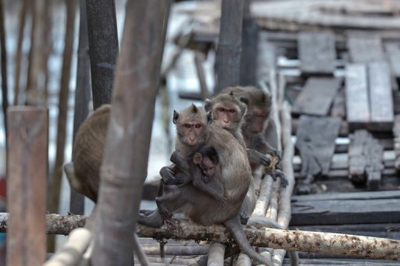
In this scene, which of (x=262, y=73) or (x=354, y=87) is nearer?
(x=354, y=87)

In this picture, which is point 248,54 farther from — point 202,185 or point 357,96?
point 202,185

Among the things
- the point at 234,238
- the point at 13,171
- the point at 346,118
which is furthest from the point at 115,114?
the point at 346,118

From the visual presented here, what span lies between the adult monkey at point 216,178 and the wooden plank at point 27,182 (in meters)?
1.77

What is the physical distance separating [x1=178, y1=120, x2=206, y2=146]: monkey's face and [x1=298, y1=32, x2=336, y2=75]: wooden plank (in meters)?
5.42

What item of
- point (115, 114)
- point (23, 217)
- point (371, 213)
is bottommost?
point (371, 213)

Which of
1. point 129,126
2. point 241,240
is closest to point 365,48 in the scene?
point 241,240

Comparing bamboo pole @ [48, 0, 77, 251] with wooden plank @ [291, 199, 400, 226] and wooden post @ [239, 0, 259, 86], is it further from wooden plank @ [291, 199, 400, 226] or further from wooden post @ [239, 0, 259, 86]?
wooden plank @ [291, 199, 400, 226]

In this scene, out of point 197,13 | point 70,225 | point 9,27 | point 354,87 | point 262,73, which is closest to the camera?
point 70,225

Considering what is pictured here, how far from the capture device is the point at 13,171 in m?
3.46

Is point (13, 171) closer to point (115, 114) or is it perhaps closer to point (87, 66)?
point (115, 114)

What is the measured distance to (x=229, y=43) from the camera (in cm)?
780

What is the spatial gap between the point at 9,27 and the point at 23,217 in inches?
743

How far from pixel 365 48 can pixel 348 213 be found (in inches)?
211

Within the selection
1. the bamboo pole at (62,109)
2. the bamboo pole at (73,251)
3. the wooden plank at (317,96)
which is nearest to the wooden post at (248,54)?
the wooden plank at (317,96)
